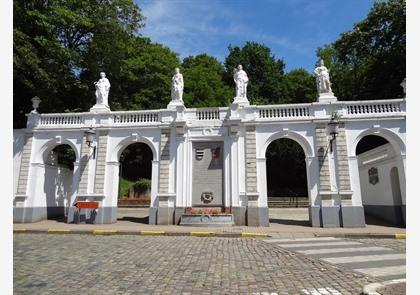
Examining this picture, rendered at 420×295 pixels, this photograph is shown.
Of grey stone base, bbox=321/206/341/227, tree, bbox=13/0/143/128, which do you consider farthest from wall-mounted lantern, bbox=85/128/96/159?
grey stone base, bbox=321/206/341/227

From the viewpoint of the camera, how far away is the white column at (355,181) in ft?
53.2

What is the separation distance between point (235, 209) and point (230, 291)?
37.5ft

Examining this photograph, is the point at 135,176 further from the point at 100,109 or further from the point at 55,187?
the point at 100,109

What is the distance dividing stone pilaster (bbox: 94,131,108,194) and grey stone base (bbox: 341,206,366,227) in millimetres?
12816

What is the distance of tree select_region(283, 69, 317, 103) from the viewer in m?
35.9

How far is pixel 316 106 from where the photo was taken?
17.3 m

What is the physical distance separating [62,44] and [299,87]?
25.2 m

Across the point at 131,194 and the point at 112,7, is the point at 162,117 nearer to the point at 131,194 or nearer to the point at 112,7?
the point at 112,7

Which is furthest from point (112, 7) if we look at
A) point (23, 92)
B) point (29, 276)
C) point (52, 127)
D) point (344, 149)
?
point (29, 276)

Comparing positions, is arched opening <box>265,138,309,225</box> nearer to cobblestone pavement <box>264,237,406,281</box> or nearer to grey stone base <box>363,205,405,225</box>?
grey stone base <box>363,205,405,225</box>

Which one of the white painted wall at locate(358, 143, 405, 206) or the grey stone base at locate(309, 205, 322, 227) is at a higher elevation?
the white painted wall at locate(358, 143, 405, 206)

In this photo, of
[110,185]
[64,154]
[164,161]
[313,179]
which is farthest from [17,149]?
[313,179]

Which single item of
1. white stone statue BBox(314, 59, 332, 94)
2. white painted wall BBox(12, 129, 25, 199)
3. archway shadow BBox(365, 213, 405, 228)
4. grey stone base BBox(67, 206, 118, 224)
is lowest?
archway shadow BBox(365, 213, 405, 228)

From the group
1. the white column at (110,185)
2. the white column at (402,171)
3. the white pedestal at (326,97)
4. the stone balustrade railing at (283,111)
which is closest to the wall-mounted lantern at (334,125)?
the white pedestal at (326,97)
